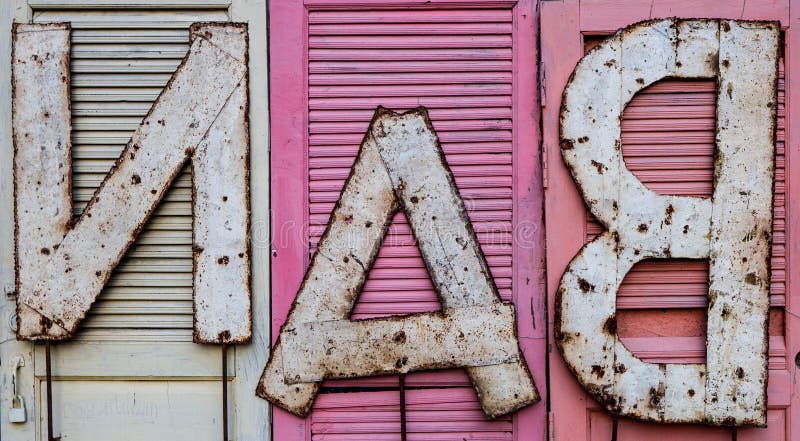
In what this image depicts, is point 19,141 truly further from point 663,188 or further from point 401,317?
point 663,188

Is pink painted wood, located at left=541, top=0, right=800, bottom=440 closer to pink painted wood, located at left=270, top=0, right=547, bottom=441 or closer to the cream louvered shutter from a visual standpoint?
pink painted wood, located at left=270, top=0, right=547, bottom=441

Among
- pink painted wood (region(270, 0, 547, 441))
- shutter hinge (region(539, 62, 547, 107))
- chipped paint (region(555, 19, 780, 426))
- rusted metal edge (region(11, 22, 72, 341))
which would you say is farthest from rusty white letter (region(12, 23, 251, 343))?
chipped paint (region(555, 19, 780, 426))

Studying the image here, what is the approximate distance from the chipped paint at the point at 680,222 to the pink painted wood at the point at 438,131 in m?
0.18

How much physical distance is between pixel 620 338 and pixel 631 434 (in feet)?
1.28

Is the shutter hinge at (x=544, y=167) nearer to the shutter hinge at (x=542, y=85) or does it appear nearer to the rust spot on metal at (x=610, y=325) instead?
the shutter hinge at (x=542, y=85)

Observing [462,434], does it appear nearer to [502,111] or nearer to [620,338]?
[620,338]

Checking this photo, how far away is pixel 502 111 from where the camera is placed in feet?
7.96

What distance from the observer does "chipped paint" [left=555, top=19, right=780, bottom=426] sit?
7.66 ft

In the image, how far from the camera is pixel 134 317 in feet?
8.05

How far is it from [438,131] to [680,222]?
39.5 inches

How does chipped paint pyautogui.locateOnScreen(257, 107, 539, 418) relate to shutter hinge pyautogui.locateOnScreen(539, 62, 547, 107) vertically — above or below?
below

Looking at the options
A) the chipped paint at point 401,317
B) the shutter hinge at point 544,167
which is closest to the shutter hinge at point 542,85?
the shutter hinge at point 544,167

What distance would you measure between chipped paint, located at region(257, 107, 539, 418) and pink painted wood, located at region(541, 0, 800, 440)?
0.86 feet

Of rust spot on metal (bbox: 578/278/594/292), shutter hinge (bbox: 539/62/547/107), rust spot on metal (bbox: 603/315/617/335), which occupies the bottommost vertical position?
rust spot on metal (bbox: 603/315/617/335)
